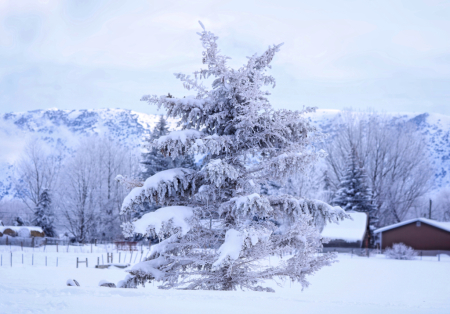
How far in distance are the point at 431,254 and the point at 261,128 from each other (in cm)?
3725

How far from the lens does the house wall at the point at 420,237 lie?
42.0 metres

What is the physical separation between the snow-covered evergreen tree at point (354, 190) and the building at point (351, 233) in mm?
1713

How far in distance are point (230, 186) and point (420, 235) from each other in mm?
38603

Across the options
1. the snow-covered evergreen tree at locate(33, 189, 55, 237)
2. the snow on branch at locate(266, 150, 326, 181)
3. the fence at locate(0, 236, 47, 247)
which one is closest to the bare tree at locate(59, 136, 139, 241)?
the snow-covered evergreen tree at locate(33, 189, 55, 237)

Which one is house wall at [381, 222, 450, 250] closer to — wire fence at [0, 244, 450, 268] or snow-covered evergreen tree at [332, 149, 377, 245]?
wire fence at [0, 244, 450, 268]

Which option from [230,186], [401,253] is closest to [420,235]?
[401,253]

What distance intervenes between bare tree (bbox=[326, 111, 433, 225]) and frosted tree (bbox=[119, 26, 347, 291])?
1675 inches

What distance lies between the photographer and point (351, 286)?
23.0 m

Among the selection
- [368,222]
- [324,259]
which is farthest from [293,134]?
[368,222]

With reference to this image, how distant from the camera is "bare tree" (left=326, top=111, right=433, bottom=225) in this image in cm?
5178

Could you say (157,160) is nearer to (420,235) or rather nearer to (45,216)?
(45,216)

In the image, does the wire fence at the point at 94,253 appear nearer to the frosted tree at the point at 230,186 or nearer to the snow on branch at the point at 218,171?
the frosted tree at the point at 230,186

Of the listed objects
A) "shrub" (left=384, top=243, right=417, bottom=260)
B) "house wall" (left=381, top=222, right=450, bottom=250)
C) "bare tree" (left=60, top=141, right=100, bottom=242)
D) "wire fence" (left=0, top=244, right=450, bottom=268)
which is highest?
"bare tree" (left=60, top=141, right=100, bottom=242)

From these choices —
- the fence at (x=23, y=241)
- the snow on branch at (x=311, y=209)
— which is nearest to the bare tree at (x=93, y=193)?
the fence at (x=23, y=241)
